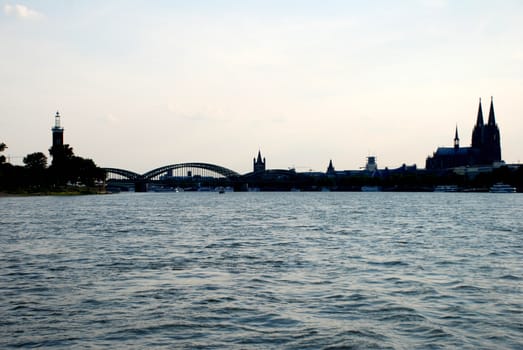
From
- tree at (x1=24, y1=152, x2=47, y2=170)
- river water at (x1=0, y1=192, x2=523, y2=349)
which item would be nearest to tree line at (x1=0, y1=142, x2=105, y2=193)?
tree at (x1=24, y1=152, x2=47, y2=170)

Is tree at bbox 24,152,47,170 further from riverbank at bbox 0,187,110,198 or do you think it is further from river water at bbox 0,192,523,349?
river water at bbox 0,192,523,349

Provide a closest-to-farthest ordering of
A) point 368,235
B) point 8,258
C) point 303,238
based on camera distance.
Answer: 1. point 8,258
2. point 303,238
3. point 368,235

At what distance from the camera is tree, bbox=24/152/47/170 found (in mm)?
175000

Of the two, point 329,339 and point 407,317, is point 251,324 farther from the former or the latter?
point 407,317

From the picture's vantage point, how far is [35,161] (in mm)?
177000

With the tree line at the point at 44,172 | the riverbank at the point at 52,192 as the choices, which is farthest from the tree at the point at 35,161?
the riverbank at the point at 52,192

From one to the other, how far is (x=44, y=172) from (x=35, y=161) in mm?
5301

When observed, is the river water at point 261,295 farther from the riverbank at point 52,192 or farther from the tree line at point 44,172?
the riverbank at point 52,192

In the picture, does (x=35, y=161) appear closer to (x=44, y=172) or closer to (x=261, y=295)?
(x=44, y=172)

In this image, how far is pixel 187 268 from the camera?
25.2 metres

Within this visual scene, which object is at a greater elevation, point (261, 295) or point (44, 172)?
point (44, 172)

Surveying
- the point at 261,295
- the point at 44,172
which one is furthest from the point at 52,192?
the point at 261,295

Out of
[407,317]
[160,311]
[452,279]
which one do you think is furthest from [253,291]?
[452,279]

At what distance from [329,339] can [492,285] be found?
9.25 metres
